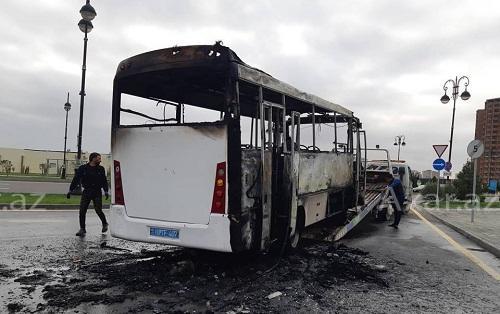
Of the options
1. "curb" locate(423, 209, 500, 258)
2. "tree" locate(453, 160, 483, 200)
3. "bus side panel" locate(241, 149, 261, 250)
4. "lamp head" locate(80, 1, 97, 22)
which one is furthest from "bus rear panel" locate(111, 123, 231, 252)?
"tree" locate(453, 160, 483, 200)

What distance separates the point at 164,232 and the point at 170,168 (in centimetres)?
88

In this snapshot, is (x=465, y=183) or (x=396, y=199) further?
(x=465, y=183)

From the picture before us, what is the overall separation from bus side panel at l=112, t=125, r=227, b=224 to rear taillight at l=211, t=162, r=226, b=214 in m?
0.06

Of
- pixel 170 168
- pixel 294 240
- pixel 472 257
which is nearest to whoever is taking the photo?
pixel 170 168

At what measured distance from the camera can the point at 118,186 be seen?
653 centimetres

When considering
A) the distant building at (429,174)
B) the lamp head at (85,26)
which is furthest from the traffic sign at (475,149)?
the distant building at (429,174)

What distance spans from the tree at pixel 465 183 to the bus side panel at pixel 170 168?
79.9ft

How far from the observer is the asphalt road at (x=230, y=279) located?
4.88m

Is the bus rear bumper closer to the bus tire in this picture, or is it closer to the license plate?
the license plate

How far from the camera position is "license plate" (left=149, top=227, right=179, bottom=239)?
6.02 meters

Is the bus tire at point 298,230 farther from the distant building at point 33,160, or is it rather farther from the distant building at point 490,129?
the distant building at point 33,160

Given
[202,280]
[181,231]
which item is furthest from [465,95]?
[202,280]

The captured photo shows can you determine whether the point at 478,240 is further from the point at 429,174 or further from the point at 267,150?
the point at 429,174

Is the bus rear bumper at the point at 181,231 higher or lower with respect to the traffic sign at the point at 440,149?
lower
